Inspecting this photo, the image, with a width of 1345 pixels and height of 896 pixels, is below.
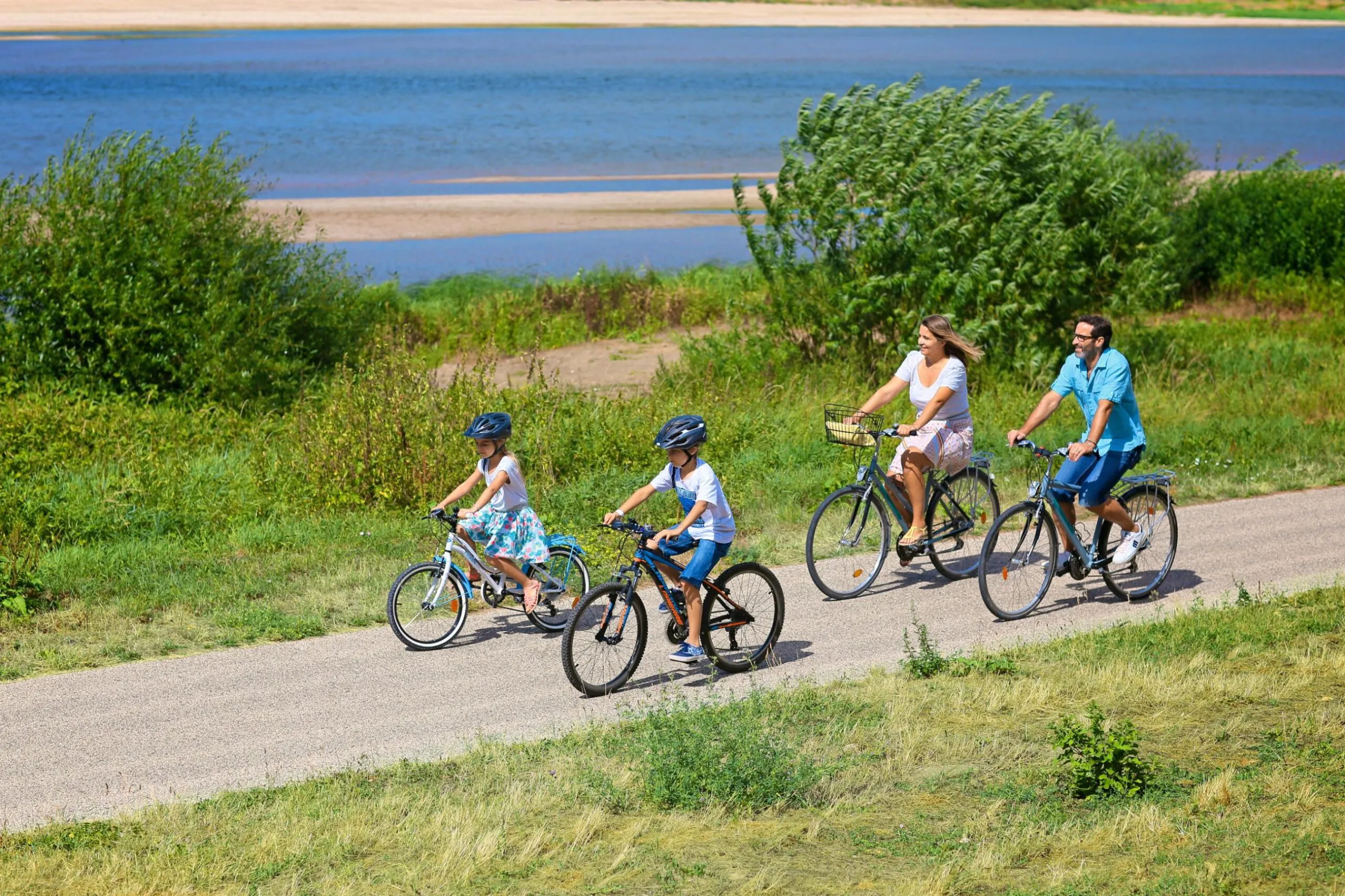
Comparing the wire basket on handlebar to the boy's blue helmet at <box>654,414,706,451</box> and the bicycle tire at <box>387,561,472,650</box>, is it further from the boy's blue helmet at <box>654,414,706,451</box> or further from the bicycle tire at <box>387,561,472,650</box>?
the bicycle tire at <box>387,561,472,650</box>

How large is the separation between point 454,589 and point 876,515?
3.37 metres

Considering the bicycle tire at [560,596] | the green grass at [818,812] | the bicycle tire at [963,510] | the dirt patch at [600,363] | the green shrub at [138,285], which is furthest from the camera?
the dirt patch at [600,363]

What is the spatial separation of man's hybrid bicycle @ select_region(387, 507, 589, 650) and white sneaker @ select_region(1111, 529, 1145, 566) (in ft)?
12.9

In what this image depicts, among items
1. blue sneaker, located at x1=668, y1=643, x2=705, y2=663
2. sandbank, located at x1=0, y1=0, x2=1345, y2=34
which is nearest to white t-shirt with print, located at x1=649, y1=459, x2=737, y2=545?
blue sneaker, located at x1=668, y1=643, x2=705, y2=663

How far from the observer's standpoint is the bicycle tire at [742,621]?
931cm

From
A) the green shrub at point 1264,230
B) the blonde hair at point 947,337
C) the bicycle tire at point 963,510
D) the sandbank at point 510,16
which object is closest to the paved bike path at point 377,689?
the bicycle tire at point 963,510

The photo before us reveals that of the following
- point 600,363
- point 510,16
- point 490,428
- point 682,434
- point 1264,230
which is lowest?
point 682,434

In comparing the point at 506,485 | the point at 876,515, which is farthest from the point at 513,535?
the point at 876,515

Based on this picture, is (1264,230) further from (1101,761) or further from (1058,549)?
(1101,761)

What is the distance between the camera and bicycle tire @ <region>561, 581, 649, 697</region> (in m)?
8.78

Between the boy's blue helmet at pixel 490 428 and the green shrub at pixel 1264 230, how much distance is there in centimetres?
2294

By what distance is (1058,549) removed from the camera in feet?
35.2

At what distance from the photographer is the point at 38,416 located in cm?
1641

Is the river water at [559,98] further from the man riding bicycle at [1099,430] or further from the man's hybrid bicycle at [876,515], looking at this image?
the man riding bicycle at [1099,430]
